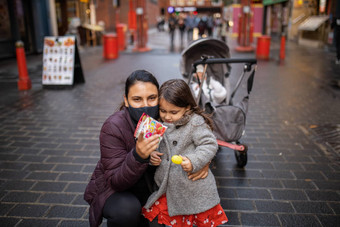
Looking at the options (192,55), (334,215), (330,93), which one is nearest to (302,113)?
(330,93)

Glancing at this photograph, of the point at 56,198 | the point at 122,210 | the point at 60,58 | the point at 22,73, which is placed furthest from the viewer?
the point at 60,58

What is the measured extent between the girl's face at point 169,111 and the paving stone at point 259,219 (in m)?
1.34

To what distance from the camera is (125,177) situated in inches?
75.7

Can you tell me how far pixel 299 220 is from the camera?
2836mm

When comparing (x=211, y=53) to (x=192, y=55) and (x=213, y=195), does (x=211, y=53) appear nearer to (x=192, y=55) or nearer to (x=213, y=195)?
(x=192, y=55)

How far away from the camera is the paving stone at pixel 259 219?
2.80 metres

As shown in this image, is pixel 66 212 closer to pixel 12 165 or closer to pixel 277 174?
pixel 12 165

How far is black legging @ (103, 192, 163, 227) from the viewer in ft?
6.61

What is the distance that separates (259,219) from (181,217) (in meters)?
1.02

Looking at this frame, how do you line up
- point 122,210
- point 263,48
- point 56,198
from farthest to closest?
point 263,48
point 56,198
point 122,210

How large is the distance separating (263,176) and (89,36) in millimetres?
18626

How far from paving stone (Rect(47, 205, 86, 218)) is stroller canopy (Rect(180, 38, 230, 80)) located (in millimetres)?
2589

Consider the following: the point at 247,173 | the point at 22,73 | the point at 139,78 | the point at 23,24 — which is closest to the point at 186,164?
the point at 139,78

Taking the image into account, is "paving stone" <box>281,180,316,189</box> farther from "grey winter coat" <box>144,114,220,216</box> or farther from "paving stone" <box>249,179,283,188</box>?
"grey winter coat" <box>144,114,220,216</box>
